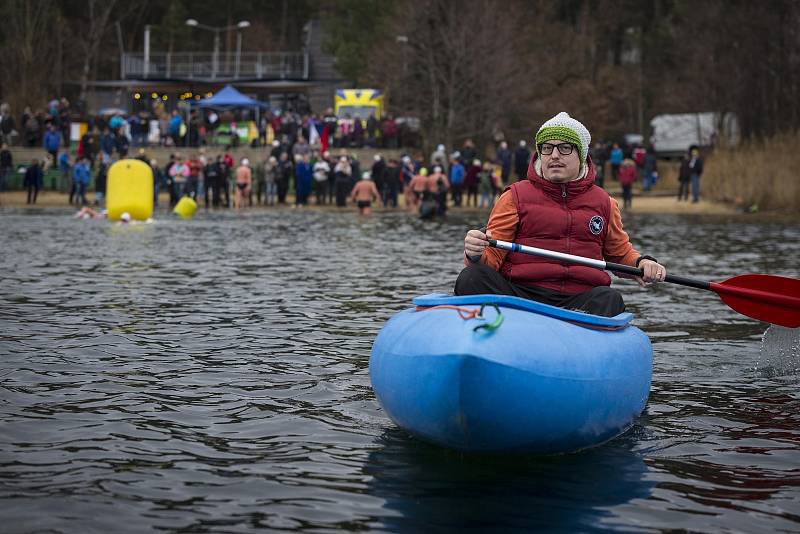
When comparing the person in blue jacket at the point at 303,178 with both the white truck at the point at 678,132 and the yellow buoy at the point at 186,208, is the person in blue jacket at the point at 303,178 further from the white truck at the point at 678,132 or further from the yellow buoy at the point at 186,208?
the white truck at the point at 678,132

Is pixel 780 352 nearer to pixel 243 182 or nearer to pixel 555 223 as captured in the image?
pixel 555 223

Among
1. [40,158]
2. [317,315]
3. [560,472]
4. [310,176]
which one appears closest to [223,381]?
[560,472]

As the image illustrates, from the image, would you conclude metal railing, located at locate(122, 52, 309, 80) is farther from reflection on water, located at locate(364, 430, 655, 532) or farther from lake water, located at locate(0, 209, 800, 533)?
reflection on water, located at locate(364, 430, 655, 532)

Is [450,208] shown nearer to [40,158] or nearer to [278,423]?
[40,158]

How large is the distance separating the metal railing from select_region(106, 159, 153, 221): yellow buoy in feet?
151

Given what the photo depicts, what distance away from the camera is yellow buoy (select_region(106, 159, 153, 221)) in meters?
33.0

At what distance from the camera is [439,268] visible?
66.6 feet

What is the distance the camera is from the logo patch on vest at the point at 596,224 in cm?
895

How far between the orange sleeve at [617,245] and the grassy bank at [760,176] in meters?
30.9

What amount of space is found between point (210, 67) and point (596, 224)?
78106mm

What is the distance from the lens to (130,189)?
33.4 metres

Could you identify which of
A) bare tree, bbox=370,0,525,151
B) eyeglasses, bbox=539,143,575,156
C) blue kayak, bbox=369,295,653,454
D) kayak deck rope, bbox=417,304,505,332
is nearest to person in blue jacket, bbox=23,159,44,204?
bare tree, bbox=370,0,525,151

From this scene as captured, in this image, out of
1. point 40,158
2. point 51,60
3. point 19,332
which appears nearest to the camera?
point 19,332

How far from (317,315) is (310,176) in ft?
103
